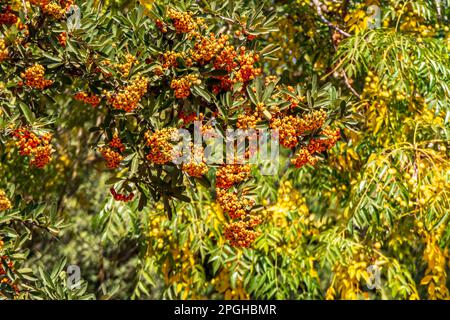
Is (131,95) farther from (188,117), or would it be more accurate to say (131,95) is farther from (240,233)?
Answer: (240,233)

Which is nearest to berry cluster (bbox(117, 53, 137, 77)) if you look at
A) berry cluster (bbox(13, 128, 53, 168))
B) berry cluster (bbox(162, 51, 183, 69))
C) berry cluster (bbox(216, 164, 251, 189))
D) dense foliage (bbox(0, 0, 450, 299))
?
dense foliage (bbox(0, 0, 450, 299))

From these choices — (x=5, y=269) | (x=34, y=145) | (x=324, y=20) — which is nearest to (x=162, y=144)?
(x=34, y=145)

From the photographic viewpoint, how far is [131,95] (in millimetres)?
2438

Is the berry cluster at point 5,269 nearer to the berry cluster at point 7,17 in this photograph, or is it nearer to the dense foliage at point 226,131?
the dense foliage at point 226,131

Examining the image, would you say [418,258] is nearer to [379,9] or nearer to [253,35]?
[379,9]

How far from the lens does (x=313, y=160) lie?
8.76 feet

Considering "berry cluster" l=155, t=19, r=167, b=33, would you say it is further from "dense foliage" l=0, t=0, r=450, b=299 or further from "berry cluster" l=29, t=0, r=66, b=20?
"berry cluster" l=29, t=0, r=66, b=20

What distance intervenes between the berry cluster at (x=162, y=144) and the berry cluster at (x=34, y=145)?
36cm

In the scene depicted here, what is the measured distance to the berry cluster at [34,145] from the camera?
255cm

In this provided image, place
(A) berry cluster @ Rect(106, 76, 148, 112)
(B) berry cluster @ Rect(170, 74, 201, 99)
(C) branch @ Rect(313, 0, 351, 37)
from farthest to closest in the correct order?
(C) branch @ Rect(313, 0, 351, 37) < (B) berry cluster @ Rect(170, 74, 201, 99) < (A) berry cluster @ Rect(106, 76, 148, 112)

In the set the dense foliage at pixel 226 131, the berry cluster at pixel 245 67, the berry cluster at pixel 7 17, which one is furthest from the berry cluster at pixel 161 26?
the berry cluster at pixel 7 17

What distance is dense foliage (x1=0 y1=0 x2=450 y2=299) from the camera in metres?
2.58

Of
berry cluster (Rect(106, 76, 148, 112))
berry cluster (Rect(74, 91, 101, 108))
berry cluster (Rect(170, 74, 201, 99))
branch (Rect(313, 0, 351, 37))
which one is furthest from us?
branch (Rect(313, 0, 351, 37))
